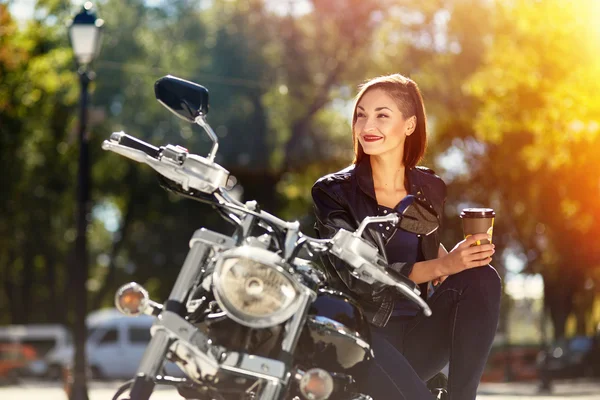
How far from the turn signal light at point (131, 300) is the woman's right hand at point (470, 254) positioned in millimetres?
1098

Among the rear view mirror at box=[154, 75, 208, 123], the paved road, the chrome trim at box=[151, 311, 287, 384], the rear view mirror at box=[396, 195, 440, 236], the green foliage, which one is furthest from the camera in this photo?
the green foliage

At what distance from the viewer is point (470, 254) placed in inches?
137

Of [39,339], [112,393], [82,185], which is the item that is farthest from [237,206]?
[39,339]

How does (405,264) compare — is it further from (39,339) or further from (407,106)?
(39,339)

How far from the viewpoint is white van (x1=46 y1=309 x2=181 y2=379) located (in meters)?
33.2

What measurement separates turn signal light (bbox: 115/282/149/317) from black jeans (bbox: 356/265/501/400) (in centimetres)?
66

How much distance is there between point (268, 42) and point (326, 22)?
200 centimetres

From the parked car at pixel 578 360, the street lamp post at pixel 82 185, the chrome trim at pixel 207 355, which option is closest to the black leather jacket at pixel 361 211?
the chrome trim at pixel 207 355

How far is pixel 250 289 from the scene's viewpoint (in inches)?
107

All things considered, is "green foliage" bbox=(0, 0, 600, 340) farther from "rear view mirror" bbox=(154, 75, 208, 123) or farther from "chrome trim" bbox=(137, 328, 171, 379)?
"chrome trim" bbox=(137, 328, 171, 379)

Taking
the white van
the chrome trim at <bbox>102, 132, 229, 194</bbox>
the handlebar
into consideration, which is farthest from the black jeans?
the white van

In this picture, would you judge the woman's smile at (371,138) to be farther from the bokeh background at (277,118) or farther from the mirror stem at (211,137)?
the bokeh background at (277,118)

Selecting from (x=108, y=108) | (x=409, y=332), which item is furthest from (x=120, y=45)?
(x=409, y=332)

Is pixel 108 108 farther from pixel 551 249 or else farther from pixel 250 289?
pixel 250 289
